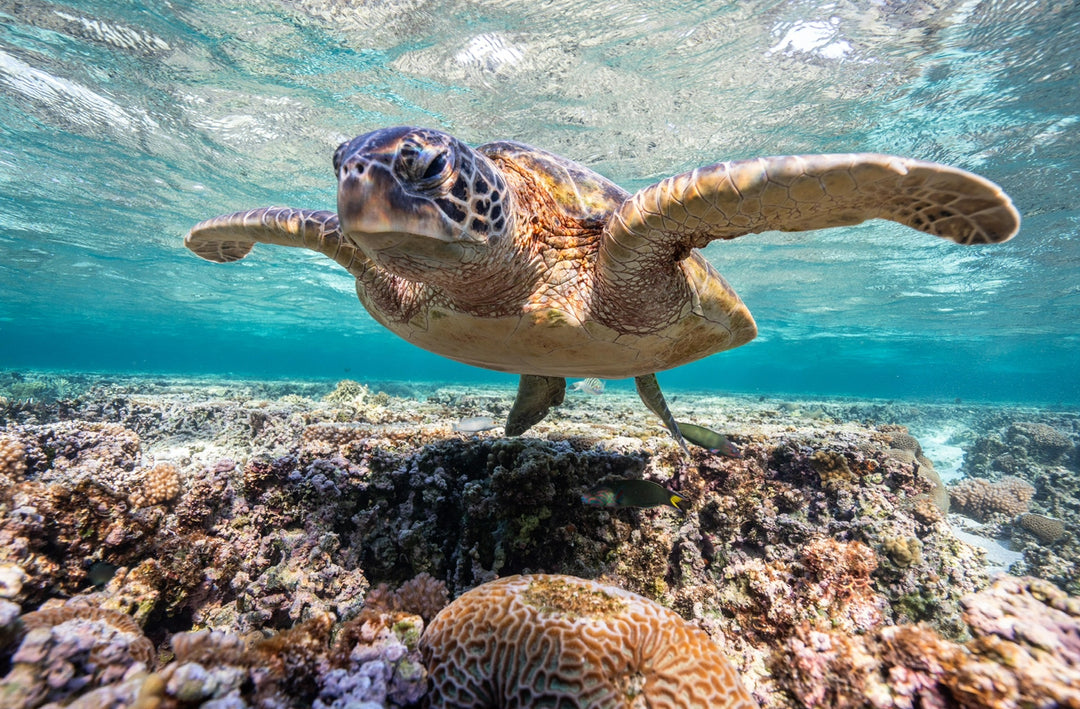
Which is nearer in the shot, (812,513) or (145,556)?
(145,556)

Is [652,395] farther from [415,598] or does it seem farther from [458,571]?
[415,598]

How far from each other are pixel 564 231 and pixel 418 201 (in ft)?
3.78

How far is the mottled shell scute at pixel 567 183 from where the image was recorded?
2676 mm

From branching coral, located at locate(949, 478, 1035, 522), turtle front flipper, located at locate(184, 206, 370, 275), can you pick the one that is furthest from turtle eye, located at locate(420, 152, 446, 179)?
branching coral, located at locate(949, 478, 1035, 522)

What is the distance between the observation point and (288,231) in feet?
9.84

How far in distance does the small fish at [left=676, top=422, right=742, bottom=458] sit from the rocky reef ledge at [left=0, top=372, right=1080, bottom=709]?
7 cm

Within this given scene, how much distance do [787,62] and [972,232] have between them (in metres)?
7.72

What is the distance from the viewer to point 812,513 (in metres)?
3.01

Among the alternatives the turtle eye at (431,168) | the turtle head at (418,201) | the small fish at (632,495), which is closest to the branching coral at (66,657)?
the turtle head at (418,201)

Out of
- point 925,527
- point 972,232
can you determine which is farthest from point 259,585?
point 925,527

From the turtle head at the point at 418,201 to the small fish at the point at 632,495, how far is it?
1533mm

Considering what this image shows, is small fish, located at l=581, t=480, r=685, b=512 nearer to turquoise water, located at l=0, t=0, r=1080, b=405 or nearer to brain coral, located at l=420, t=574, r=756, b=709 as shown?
A: brain coral, located at l=420, t=574, r=756, b=709

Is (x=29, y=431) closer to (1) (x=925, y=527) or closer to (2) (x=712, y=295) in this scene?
(2) (x=712, y=295)

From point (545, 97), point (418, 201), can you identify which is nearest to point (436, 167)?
point (418, 201)
